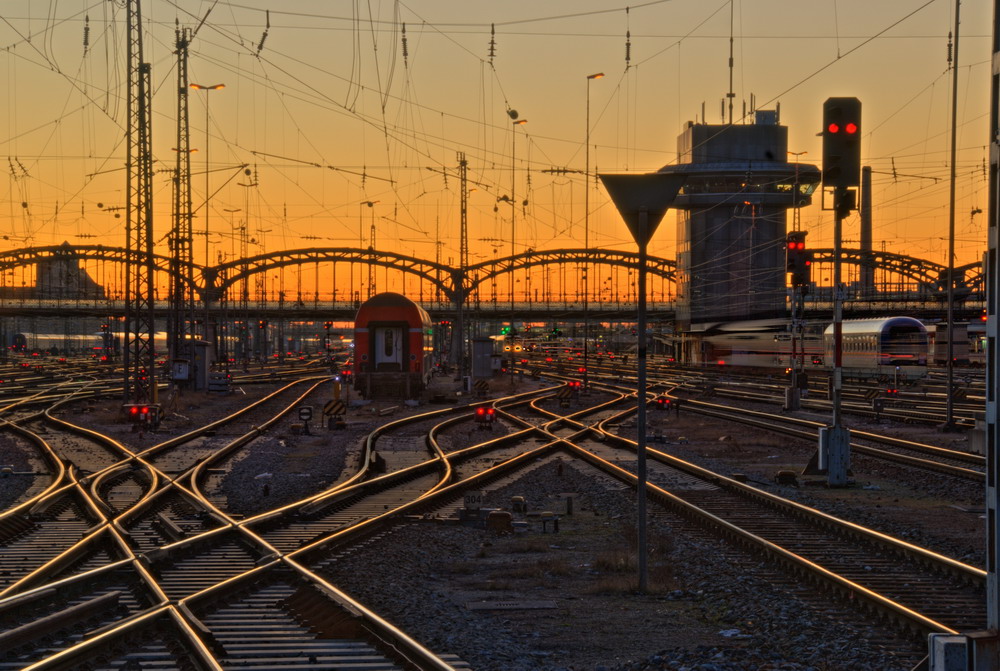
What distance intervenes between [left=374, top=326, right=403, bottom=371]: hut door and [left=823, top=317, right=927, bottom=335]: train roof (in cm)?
2560

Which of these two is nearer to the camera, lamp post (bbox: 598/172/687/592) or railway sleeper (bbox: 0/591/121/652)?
railway sleeper (bbox: 0/591/121/652)

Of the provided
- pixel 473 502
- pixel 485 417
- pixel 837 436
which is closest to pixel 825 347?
pixel 485 417

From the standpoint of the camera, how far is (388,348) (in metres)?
49.2

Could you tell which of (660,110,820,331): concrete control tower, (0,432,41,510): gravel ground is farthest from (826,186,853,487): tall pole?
(660,110,820,331): concrete control tower

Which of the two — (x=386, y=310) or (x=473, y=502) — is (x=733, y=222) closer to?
(x=386, y=310)

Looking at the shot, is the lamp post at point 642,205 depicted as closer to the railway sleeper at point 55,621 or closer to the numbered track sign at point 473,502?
the numbered track sign at point 473,502

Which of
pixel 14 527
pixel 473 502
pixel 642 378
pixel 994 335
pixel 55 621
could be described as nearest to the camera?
pixel 994 335

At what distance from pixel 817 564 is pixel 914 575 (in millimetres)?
991

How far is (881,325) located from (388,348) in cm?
2630

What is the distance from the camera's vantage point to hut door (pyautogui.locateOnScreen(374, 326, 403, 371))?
4909cm

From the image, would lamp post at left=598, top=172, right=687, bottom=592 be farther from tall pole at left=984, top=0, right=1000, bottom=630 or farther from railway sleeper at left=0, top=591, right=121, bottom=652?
tall pole at left=984, top=0, right=1000, bottom=630

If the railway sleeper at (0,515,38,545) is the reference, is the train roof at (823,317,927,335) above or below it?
above

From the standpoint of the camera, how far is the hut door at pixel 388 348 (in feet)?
161

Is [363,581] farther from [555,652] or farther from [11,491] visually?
[11,491]
